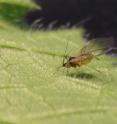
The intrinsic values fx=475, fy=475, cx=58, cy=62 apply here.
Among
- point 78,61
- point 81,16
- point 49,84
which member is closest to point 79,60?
point 78,61

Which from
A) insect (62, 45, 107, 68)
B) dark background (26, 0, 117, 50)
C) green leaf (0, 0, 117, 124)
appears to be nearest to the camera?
green leaf (0, 0, 117, 124)

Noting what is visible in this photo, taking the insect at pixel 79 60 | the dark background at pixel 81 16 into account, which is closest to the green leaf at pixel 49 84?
the insect at pixel 79 60

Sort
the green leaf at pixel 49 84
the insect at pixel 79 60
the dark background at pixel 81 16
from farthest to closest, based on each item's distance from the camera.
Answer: the dark background at pixel 81 16
the insect at pixel 79 60
the green leaf at pixel 49 84

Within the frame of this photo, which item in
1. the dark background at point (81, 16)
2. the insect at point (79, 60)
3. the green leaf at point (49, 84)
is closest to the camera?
the green leaf at point (49, 84)

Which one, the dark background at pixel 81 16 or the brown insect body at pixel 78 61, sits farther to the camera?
the dark background at pixel 81 16

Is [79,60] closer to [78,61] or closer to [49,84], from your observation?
[78,61]

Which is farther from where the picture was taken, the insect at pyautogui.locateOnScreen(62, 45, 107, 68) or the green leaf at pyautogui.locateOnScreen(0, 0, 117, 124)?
the insect at pyautogui.locateOnScreen(62, 45, 107, 68)

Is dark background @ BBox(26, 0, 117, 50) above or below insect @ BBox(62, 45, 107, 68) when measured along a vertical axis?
above

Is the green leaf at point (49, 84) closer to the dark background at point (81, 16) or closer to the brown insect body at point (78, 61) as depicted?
the brown insect body at point (78, 61)

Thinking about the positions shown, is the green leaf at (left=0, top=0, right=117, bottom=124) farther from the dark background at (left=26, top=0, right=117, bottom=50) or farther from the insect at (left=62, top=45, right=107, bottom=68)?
the dark background at (left=26, top=0, right=117, bottom=50)

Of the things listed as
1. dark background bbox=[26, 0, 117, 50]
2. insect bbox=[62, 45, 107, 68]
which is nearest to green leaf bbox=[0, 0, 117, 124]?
insect bbox=[62, 45, 107, 68]

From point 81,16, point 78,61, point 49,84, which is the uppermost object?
point 81,16
